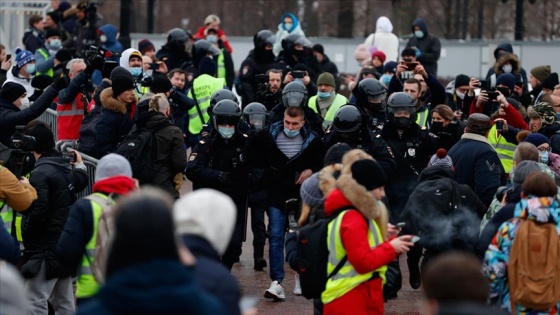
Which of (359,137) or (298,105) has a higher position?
(298,105)

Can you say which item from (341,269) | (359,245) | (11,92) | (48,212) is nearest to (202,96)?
(11,92)

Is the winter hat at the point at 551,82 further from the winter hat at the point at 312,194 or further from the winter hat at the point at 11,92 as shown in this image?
the winter hat at the point at 312,194

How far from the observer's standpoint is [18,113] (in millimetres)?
12805

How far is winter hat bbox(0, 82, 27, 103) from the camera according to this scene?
42.3 ft

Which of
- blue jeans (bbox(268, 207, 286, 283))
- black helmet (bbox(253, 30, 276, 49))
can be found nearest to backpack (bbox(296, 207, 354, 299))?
blue jeans (bbox(268, 207, 286, 283))

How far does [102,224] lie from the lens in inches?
313

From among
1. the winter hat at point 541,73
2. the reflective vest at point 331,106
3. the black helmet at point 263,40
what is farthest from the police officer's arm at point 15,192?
the black helmet at point 263,40

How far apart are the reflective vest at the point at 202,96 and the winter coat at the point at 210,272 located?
1043 cm

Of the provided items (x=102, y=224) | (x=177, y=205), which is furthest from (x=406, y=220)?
(x=177, y=205)

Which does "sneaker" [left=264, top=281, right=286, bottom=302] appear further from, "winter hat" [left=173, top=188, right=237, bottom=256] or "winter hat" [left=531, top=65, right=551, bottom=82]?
"winter hat" [left=531, top=65, right=551, bottom=82]

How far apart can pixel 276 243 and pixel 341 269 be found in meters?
3.94

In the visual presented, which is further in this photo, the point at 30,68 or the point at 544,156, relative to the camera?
the point at 30,68

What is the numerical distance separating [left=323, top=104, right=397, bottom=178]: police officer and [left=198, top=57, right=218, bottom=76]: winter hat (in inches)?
234

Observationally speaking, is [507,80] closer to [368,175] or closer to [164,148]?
[164,148]
